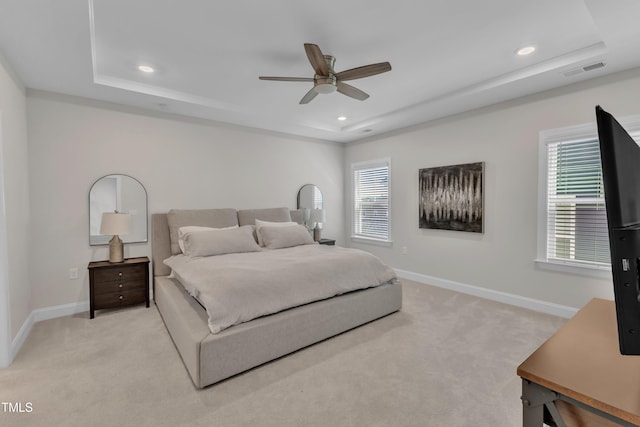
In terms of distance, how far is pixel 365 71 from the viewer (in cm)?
248

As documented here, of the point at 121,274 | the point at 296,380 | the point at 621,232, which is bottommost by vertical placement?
the point at 296,380

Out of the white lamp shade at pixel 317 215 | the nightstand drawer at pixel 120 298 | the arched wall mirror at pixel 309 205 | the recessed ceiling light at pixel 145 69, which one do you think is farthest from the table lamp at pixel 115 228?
the white lamp shade at pixel 317 215

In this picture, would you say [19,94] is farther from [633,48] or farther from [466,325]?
[633,48]

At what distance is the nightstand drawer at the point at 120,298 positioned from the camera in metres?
3.33

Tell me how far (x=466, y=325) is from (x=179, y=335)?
9.01 ft

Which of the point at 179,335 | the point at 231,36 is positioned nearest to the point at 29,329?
the point at 179,335

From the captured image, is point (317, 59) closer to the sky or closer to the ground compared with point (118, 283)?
closer to the sky

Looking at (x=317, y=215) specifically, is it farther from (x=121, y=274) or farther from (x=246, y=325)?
(x=246, y=325)

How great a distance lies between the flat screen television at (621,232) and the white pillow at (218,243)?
347cm

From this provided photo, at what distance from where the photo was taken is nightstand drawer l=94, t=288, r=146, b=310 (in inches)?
131

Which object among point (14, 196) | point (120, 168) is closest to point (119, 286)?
point (14, 196)

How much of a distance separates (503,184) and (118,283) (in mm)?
4762

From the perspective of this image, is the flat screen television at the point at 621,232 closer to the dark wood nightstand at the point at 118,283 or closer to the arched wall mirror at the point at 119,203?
the dark wood nightstand at the point at 118,283

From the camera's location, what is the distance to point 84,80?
304 centimetres
